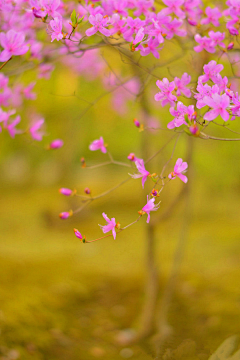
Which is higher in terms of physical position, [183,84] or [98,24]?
[98,24]

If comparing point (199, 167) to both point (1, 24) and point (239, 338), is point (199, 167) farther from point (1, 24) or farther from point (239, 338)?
point (1, 24)

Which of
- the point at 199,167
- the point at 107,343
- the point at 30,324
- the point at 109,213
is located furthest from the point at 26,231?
the point at 199,167

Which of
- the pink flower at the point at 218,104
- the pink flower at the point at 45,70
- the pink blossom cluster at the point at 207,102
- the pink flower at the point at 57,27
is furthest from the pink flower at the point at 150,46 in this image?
the pink flower at the point at 45,70

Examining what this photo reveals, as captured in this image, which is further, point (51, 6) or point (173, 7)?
point (173, 7)

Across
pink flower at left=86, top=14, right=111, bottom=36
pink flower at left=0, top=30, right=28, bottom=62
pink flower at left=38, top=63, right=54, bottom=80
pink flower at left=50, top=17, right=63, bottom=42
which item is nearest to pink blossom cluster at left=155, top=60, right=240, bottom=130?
pink flower at left=86, top=14, right=111, bottom=36

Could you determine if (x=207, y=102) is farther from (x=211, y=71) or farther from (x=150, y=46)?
(x=150, y=46)

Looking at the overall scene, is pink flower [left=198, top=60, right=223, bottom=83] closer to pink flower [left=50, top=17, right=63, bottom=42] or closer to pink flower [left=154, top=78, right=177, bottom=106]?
pink flower [left=154, top=78, right=177, bottom=106]

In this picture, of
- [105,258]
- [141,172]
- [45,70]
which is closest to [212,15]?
[141,172]
